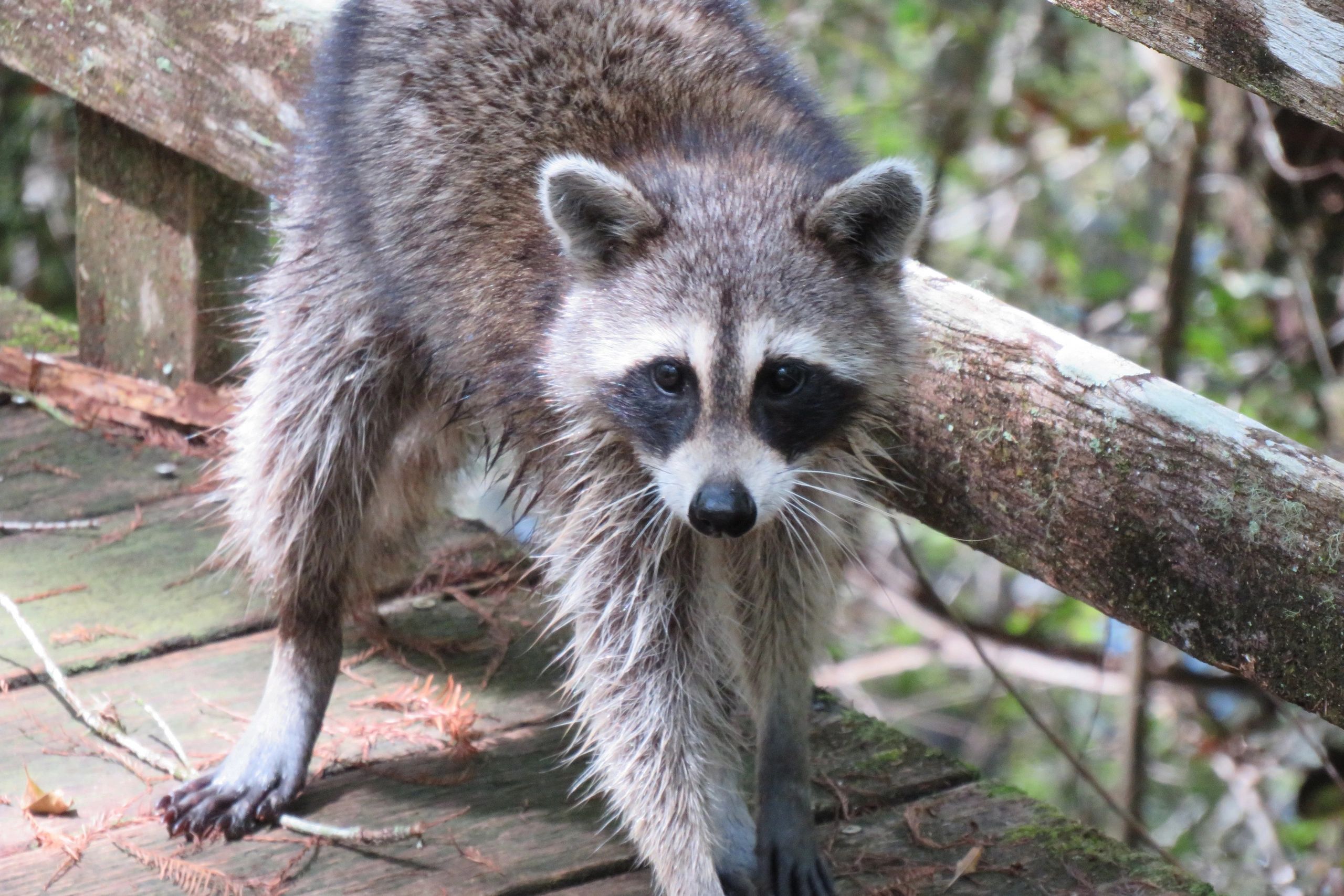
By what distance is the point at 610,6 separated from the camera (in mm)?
2572

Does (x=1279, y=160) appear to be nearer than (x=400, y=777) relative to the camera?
No

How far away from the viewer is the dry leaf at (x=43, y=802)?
89.5 inches

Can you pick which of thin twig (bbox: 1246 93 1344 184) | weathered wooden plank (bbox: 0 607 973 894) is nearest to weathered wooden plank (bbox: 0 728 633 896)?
weathered wooden plank (bbox: 0 607 973 894)

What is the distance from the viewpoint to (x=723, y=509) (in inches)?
79.2

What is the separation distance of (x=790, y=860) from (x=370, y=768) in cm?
80

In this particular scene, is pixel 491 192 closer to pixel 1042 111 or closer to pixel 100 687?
pixel 100 687

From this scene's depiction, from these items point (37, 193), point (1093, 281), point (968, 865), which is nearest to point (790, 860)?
point (968, 865)

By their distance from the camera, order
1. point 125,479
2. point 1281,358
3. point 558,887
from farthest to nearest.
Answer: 1. point 1281,358
2. point 125,479
3. point 558,887

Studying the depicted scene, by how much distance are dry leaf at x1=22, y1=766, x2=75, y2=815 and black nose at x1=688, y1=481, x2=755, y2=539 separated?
1170 millimetres

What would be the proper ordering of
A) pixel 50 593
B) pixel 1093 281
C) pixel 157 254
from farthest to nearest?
pixel 1093 281
pixel 157 254
pixel 50 593

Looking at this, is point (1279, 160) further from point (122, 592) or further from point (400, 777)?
point (122, 592)

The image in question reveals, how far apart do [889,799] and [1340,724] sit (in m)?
0.88

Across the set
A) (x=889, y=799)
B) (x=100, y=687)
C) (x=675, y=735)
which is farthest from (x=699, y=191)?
(x=100, y=687)

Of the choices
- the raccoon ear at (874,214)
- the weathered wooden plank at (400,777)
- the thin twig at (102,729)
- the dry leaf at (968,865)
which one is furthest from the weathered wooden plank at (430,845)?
the raccoon ear at (874,214)
